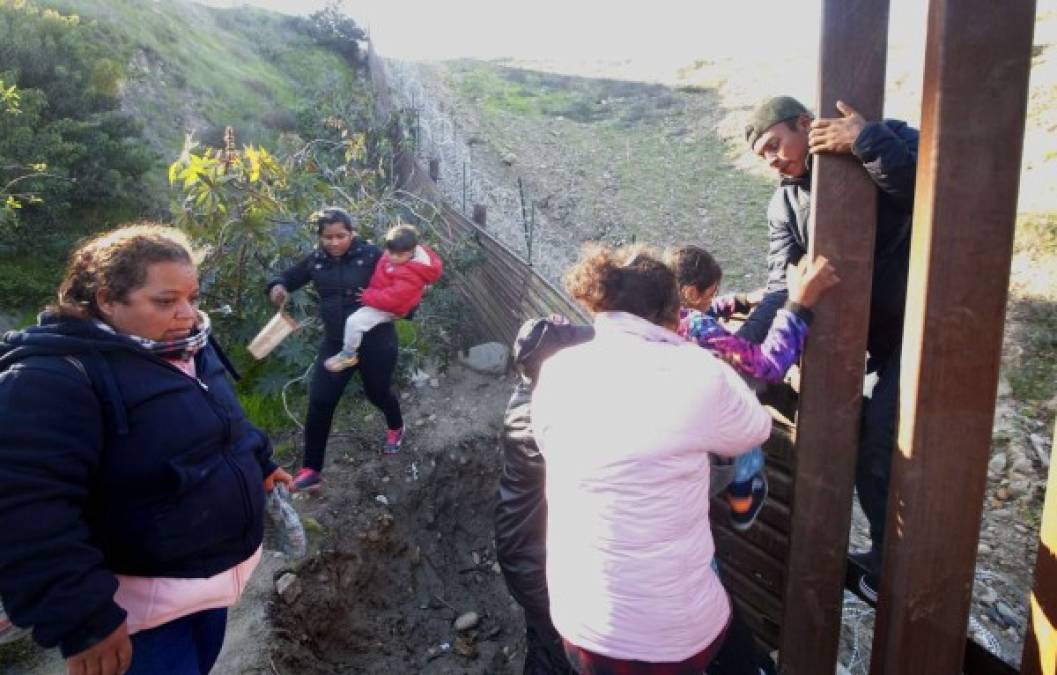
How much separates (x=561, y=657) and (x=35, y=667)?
2486 mm

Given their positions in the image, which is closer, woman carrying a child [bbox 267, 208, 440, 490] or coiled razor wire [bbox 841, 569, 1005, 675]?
coiled razor wire [bbox 841, 569, 1005, 675]

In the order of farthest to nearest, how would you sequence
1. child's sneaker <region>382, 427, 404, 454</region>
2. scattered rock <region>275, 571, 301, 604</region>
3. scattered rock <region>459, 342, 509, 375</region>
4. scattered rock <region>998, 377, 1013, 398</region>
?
scattered rock <region>459, 342, 509, 375</region> < child's sneaker <region>382, 427, 404, 454</region> < scattered rock <region>998, 377, 1013, 398</region> < scattered rock <region>275, 571, 301, 604</region>

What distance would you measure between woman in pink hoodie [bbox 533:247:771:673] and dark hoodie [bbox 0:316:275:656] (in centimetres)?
93

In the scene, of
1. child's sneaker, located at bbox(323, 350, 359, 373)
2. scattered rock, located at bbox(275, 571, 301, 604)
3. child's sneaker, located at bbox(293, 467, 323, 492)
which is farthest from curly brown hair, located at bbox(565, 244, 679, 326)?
child's sneaker, located at bbox(293, 467, 323, 492)

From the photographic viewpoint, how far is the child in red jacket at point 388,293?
4.05 meters

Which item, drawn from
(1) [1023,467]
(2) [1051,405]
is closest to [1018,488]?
(1) [1023,467]

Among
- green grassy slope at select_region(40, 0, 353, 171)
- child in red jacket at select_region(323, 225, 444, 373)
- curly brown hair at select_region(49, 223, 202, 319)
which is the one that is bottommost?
child in red jacket at select_region(323, 225, 444, 373)

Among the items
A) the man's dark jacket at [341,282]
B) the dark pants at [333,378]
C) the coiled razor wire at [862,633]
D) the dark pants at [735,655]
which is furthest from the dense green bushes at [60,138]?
the coiled razor wire at [862,633]

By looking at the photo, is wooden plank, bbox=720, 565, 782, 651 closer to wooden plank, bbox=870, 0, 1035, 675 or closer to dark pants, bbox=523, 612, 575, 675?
wooden plank, bbox=870, 0, 1035, 675

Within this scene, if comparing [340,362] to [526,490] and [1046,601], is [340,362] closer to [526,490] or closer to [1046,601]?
[526,490]

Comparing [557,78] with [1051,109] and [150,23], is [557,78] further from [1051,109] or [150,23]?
[1051,109]

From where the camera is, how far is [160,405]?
1747 mm

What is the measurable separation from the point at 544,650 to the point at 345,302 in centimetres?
249

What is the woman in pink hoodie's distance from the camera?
1.68 metres
